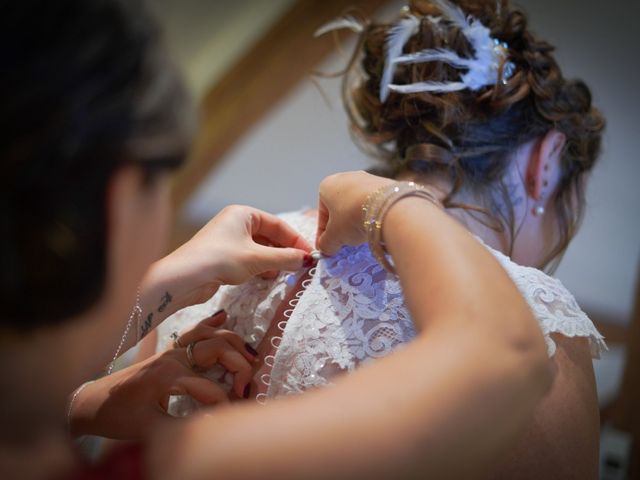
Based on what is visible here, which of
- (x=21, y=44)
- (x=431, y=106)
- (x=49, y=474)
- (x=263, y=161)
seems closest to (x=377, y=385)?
(x=49, y=474)

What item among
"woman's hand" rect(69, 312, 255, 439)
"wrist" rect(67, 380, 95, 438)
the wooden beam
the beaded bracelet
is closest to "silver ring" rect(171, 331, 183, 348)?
"woman's hand" rect(69, 312, 255, 439)

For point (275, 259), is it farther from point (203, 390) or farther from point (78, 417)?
point (78, 417)

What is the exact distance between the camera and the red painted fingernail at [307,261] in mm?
1083

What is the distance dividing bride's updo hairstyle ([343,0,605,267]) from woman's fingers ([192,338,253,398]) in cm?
42

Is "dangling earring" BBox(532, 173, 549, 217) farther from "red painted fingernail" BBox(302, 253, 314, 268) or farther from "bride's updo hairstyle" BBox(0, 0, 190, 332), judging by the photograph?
"bride's updo hairstyle" BBox(0, 0, 190, 332)

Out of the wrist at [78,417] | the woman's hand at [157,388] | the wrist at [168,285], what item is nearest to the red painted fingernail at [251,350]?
the woman's hand at [157,388]

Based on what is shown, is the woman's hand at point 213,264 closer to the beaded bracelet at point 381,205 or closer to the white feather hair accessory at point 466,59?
the beaded bracelet at point 381,205

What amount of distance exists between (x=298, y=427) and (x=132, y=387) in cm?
60

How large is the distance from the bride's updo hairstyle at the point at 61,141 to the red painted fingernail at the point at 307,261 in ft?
1.77

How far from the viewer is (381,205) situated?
2.70ft

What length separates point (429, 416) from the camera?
538 mm

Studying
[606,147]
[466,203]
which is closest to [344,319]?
[466,203]

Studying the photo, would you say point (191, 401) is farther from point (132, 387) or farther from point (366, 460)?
point (366, 460)

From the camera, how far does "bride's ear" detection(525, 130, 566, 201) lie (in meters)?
1.23
